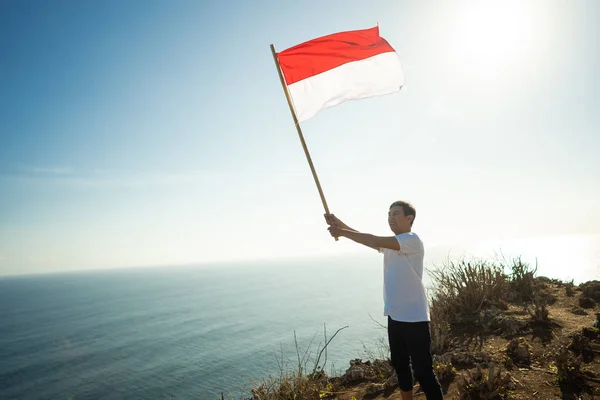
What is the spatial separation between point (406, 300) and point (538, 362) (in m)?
3.31

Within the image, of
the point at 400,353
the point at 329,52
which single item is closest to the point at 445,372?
the point at 400,353

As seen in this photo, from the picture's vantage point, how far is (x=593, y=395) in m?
3.38

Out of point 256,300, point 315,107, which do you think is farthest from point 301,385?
point 256,300

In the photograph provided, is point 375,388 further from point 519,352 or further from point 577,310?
point 577,310

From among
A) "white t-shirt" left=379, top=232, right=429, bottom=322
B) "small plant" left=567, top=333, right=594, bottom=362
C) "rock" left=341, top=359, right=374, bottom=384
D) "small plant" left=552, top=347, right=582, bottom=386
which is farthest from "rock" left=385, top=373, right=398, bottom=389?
"small plant" left=567, top=333, right=594, bottom=362

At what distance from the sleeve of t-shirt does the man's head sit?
19 cm

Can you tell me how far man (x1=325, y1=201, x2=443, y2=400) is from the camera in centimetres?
282

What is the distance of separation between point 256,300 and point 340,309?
5364cm

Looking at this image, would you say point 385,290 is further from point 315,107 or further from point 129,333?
point 129,333

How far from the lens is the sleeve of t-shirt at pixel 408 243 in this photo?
2.91m

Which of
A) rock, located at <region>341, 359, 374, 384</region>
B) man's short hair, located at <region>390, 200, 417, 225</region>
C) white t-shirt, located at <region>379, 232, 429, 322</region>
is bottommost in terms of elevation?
rock, located at <region>341, 359, 374, 384</region>

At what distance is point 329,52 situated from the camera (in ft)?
16.2

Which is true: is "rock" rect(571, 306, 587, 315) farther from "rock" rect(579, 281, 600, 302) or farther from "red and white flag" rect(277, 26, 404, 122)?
"red and white flag" rect(277, 26, 404, 122)

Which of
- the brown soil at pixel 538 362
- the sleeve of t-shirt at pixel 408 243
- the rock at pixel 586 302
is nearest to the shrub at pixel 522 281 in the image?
Result: the brown soil at pixel 538 362
